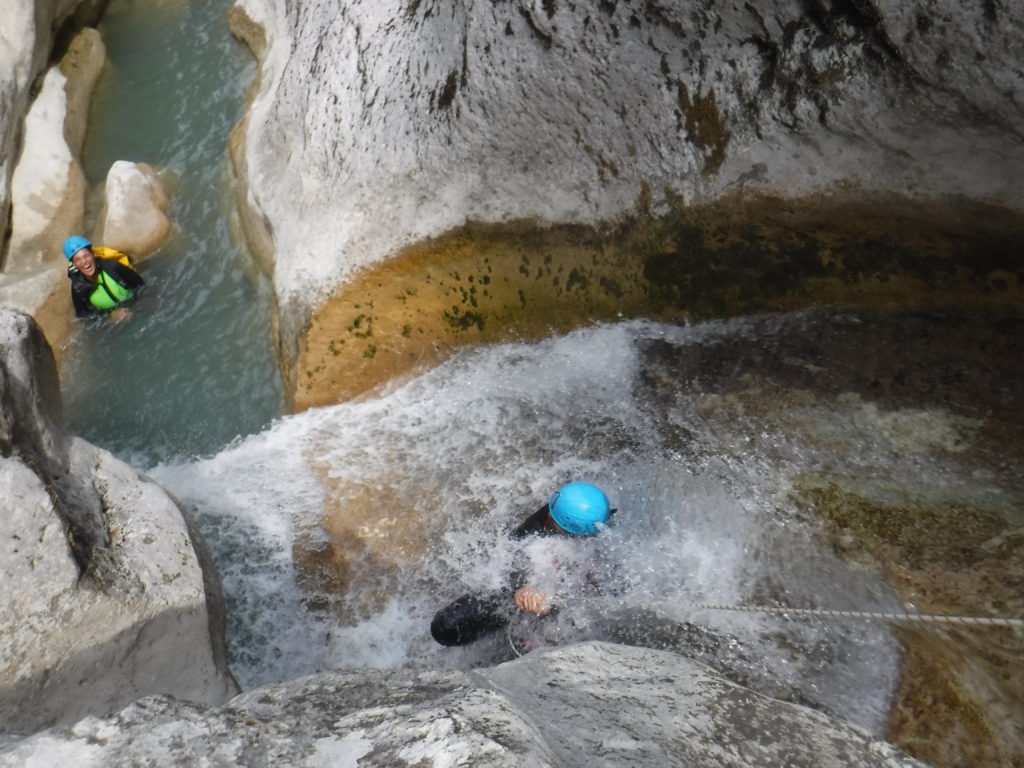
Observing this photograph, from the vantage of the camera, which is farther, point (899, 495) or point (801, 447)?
point (801, 447)

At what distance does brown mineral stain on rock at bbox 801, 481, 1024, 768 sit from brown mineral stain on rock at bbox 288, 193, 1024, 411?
161cm

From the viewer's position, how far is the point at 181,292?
Result: 25.8 ft

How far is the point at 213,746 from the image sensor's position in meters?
2.24

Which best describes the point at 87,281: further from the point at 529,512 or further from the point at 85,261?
the point at 529,512

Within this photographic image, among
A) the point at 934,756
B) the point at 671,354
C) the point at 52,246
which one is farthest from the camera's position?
the point at 52,246

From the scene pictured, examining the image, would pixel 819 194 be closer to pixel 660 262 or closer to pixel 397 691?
pixel 660 262

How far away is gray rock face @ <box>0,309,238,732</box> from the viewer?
3352mm

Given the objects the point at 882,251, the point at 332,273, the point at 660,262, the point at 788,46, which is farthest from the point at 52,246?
the point at 882,251

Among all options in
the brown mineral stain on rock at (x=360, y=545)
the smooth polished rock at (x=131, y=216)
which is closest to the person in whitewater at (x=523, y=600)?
the brown mineral stain on rock at (x=360, y=545)

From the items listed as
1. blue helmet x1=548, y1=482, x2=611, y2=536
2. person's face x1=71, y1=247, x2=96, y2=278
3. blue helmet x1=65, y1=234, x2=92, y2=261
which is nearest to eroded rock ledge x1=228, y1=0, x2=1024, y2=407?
person's face x1=71, y1=247, x2=96, y2=278

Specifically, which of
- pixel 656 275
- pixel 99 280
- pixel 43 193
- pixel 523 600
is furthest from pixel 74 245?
pixel 523 600

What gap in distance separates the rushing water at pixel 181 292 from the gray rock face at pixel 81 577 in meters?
2.06

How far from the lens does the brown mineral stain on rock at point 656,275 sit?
5.11 m

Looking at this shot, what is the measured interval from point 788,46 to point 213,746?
4966 mm
